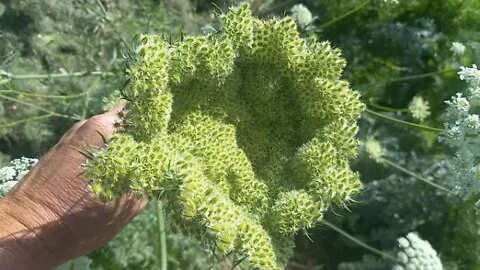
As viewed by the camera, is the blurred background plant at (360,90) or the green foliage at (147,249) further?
the blurred background plant at (360,90)

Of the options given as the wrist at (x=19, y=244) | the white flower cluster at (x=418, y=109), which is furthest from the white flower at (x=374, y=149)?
the wrist at (x=19, y=244)

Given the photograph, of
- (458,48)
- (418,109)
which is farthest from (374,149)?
(458,48)

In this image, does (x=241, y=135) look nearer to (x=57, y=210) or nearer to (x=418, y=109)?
(x=57, y=210)

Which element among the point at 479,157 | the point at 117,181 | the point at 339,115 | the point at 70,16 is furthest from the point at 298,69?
the point at 70,16

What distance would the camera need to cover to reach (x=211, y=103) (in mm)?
2496

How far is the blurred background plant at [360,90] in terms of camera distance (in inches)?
183

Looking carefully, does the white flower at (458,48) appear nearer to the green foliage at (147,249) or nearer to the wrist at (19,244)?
the green foliage at (147,249)

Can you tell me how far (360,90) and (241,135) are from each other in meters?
2.29

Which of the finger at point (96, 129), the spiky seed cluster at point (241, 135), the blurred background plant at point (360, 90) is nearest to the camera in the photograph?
the spiky seed cluster at point (241, 135)

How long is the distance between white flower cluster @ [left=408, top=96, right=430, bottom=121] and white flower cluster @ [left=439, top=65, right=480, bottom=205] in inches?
45.1

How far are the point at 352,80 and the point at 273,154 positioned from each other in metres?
2.68

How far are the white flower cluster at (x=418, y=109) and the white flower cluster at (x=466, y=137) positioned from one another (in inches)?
45.1

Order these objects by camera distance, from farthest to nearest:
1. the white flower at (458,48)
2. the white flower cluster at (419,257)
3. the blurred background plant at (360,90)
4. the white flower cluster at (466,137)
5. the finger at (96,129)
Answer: the blurred background plant at (360,90)
the white flower at (458,48)
the white flower cluster at (419,257)
the white flower cluster at (466,137)
the finger at (96,129)

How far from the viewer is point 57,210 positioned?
280 cm
